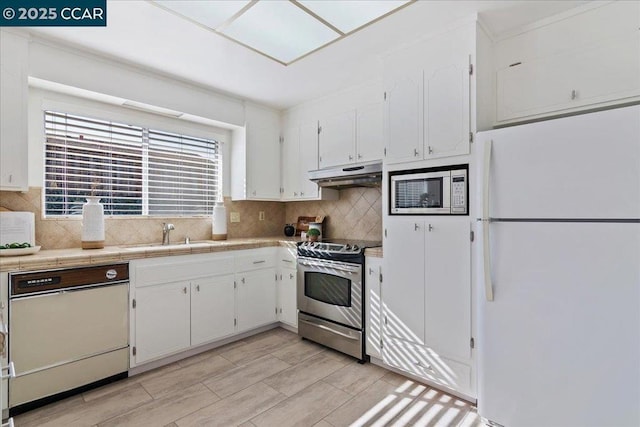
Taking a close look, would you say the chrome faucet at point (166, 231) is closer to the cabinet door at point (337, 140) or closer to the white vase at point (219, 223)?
the white vase at point (219, 223)

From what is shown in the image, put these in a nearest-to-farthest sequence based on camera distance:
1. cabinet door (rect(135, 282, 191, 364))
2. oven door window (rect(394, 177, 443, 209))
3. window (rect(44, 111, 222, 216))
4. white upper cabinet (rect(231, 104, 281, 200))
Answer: oven door window (rect(394, 177, 443, 209)), cabinet door (rect(135, 282, 191, 364)), window (rect(44, 111, 222, 216)), white upper cabinet (rect(231, 104, 281, 200))

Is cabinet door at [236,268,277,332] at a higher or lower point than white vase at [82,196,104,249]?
lower

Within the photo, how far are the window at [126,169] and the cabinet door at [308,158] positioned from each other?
97 centimetres

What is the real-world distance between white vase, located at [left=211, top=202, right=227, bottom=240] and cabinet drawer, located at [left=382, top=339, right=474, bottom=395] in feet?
6.55

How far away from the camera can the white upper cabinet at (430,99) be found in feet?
7.01

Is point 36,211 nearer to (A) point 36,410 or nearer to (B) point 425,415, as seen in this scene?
(A) point 36,410

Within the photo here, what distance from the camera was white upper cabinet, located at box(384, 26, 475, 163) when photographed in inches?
84.1

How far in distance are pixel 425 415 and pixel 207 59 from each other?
2.96 metres

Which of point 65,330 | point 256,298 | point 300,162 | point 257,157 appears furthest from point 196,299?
point 300,162

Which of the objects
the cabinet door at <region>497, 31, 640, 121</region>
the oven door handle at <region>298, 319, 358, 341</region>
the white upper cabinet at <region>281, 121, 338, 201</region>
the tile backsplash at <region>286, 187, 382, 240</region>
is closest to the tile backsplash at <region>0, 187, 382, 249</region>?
the tile backsplash at <region>286, 187, 382, 240</region>

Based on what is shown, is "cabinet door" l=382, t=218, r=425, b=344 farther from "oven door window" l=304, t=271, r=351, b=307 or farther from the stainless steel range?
"oven door window" l=304, t=271, r=351, b=307

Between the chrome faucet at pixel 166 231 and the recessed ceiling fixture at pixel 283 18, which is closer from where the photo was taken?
the recessed ceiling fixture at pixel 283 18

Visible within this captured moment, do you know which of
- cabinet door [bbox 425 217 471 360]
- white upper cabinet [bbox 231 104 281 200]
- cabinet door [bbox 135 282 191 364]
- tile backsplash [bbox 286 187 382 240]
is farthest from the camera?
white upper cabinet [bbox 231 104 281 200]

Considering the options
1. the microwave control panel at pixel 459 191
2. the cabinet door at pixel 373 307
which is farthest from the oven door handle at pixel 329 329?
the microwave control panel at pixel 459 191
